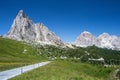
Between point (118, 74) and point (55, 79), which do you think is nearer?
point (55, 79)

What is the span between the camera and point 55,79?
39.6 meters

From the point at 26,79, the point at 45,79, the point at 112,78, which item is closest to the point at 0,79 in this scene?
the point at 26,79

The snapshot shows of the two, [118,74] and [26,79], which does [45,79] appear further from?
[118,74]

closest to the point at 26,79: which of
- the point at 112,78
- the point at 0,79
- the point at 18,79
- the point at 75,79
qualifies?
the point at 18,79

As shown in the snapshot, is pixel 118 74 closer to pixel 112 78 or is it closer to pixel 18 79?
pixel 112 78

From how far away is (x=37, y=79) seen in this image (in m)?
39.1

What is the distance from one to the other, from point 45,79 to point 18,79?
4.46m

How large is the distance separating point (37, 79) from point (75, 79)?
631 centimetres

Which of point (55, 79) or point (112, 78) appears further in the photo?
point (112, 78)

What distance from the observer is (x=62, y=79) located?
130ft

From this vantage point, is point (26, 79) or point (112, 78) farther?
→ point (112, 78)

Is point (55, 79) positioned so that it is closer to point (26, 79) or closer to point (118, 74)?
point (26, 79)

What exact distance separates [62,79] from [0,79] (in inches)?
397

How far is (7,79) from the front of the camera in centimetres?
3872
